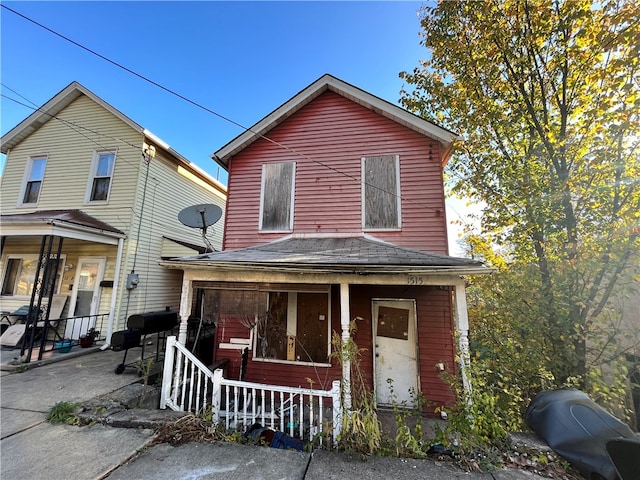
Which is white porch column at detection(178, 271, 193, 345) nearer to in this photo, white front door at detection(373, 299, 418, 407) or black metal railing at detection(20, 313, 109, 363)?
white front door at detection(373, 299, 418, 407)

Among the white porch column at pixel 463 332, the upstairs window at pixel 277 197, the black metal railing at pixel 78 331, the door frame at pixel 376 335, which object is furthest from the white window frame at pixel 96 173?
the white porch column at pixel 463 332

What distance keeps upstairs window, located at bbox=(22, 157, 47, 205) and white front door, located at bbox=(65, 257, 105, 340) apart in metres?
3.26

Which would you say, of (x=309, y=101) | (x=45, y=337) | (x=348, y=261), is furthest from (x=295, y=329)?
(x=309, y=101)

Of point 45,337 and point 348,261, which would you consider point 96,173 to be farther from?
point 348,261

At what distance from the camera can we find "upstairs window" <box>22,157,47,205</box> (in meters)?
9.45

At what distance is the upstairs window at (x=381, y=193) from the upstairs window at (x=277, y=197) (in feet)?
6.34

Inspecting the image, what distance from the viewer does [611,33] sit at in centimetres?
546

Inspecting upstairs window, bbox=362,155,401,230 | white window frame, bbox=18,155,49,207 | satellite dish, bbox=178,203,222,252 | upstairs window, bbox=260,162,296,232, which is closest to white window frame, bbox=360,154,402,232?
upstairs window, bbox=362,155,401,230

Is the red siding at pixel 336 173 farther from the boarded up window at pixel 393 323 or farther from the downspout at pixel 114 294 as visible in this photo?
the downspout at pixel 114 294

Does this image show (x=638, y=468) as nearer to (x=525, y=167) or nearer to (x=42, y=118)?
(x=525, y=167)

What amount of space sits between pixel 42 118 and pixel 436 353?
48.2 ft

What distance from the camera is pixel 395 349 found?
6.20m

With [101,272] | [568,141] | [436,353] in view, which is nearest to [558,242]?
[568,141]

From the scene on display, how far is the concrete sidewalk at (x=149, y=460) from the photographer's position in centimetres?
270
